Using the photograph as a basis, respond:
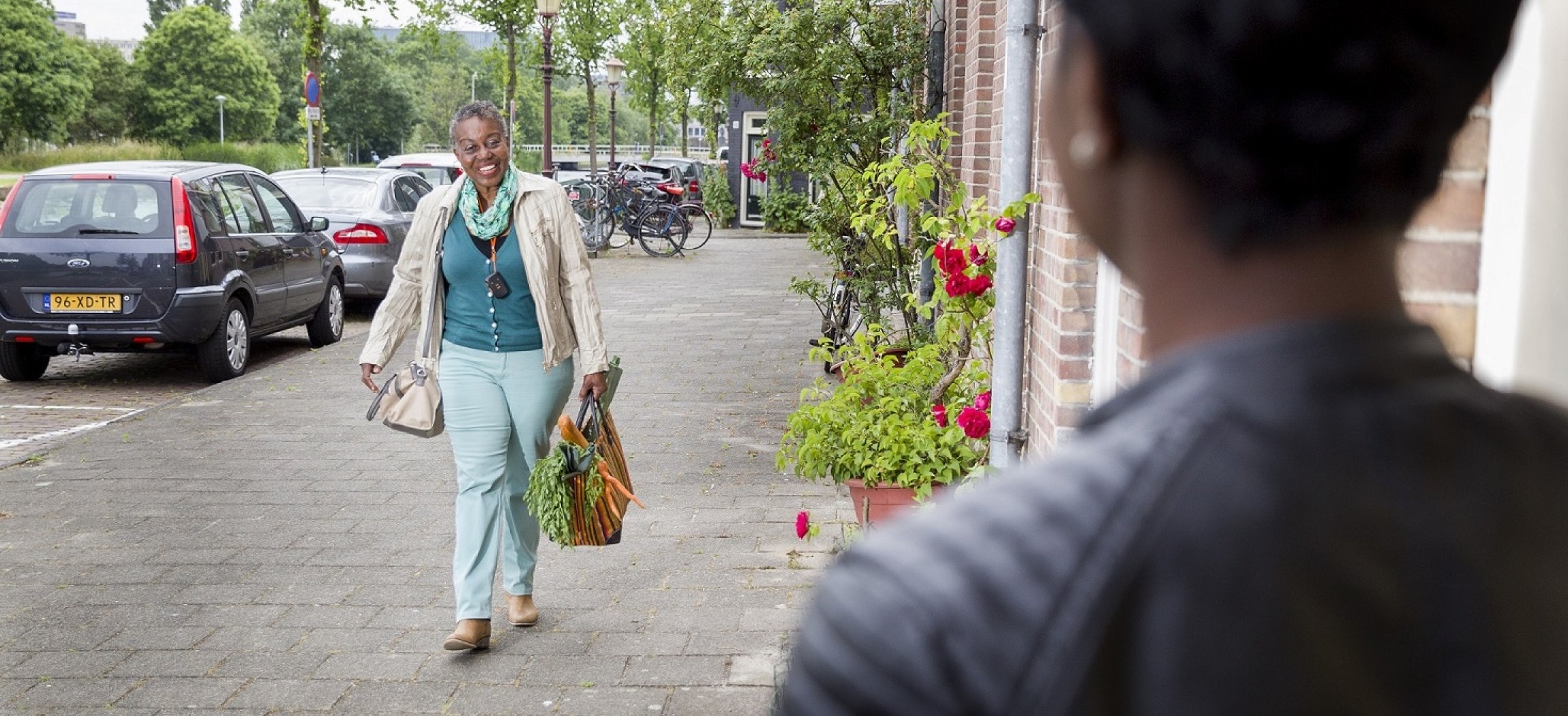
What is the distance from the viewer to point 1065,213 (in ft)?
13.2

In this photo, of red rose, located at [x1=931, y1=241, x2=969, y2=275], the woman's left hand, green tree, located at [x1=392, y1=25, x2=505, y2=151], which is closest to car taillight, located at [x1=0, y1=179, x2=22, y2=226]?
the woman's left hand

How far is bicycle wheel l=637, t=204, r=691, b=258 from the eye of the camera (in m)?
24.2

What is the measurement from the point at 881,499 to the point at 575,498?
1.15 metres

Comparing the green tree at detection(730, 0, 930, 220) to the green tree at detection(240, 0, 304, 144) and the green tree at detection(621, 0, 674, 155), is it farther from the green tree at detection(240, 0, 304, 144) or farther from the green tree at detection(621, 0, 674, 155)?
the green tree at detection(240, 0, 304, 144)

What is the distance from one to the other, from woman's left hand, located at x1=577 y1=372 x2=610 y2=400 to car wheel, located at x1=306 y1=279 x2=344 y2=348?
880cm

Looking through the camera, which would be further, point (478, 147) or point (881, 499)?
point (881, 499)

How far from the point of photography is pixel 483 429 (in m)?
4.86

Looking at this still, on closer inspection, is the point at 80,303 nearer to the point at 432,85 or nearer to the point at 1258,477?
the point at 1258,477

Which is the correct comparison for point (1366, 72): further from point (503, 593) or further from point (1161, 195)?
point (503, 593)

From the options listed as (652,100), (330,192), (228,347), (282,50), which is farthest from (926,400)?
(282,50)

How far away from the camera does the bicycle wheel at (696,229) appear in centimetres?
2558

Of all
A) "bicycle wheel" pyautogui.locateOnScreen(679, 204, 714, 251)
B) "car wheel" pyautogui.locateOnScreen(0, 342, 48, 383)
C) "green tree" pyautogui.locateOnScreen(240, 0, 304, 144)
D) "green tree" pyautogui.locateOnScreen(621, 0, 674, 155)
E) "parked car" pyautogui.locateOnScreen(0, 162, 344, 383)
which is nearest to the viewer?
"parked car" pyautogui.locateOnScreen(0, 162, 344, 383)

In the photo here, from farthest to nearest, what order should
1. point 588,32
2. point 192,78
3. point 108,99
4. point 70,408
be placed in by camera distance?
point 192,78, point 108,99, point 588,32, point 70,408

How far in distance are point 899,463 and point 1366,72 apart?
178 inches
